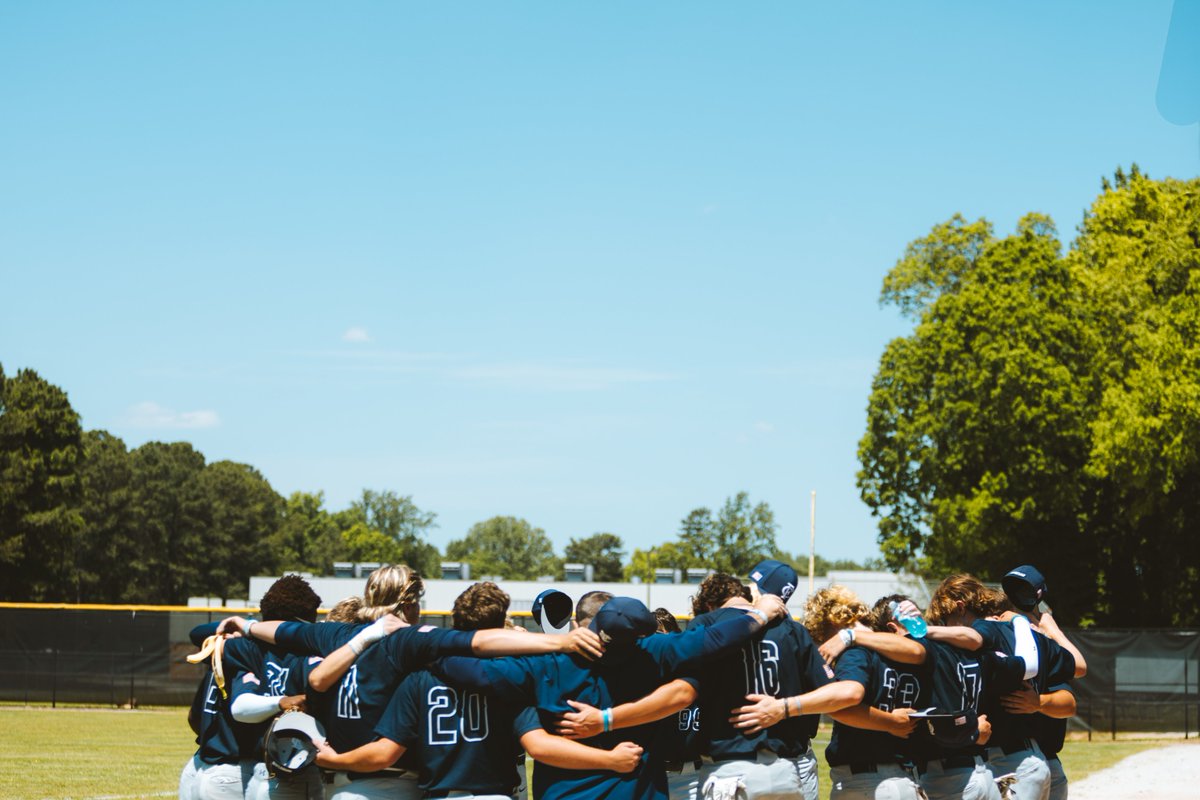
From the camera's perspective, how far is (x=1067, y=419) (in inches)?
1548

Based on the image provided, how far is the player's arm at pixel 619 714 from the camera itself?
5.24m

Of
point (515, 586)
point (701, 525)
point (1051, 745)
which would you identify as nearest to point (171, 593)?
point (515, 586)

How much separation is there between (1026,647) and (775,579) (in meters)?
1.96

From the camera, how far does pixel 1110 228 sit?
43531 millimetres

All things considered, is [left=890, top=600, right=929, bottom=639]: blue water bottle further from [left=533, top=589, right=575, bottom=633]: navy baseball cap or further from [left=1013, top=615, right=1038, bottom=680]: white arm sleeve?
[left=533, top=589, right=575, bottom=633]: navy baseball cap

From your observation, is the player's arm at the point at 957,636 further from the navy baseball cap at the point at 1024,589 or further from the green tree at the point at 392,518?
the green tree at the point at 392,518

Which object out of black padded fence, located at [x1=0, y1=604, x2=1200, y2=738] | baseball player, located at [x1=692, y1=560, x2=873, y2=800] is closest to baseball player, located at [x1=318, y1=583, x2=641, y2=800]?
baseball player, located at [x1=692, y1=560, x2=873, y2=800]

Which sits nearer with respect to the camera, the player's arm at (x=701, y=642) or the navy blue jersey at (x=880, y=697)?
the player's arm at (x=701, y=642)

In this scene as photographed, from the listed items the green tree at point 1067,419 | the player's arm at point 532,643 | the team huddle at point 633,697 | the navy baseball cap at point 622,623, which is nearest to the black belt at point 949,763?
the team huddle at point 633,697

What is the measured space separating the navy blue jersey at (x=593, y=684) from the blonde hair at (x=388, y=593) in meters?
0.79

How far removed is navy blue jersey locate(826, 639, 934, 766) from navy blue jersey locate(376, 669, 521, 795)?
186 centimetres

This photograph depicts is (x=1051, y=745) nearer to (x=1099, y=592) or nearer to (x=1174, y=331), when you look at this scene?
(x=1174, y=331)

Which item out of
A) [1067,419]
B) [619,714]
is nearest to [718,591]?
[619,714]

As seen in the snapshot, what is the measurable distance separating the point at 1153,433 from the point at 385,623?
34.7m
